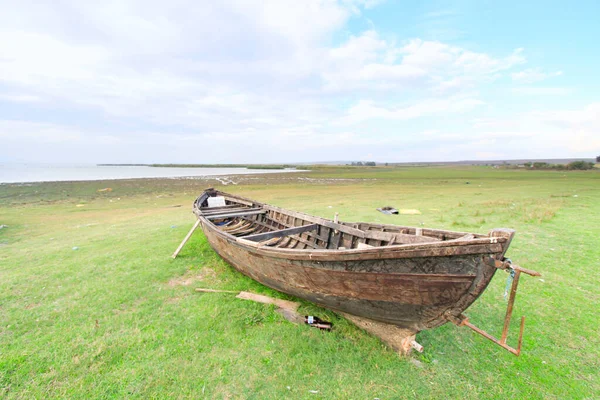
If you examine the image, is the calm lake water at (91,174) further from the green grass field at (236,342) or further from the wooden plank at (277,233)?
the wooden plank at (277,233)

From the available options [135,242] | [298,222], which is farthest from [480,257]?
[135,242]

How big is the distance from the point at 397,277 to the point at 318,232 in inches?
130

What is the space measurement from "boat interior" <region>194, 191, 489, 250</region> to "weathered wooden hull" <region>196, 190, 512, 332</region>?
0.94 feet

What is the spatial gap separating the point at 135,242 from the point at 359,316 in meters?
8.73

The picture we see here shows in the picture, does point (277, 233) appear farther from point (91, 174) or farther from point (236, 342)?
point (91, 174)

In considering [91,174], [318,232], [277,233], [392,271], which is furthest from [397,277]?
[91,174]

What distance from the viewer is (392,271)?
3338 mm

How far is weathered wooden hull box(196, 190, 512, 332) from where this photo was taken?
9.50ft

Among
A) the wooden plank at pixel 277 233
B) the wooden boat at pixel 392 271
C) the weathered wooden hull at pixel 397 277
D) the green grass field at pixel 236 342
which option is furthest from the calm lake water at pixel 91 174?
the weathered wooden hull at pixel 397 277

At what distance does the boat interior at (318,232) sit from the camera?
178 inches

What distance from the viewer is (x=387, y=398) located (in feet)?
10.6

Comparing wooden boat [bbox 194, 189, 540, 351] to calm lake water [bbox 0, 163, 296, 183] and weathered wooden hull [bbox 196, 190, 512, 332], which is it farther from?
calm lake water [bbox 0, 163, 296, 183]

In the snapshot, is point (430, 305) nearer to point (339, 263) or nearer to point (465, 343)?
point (339, 263)

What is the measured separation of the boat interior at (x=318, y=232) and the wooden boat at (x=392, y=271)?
0.02 meters
